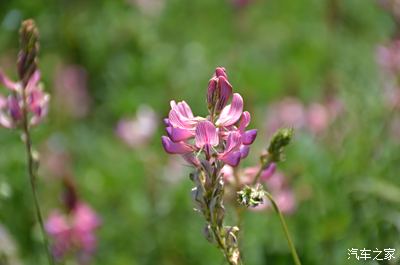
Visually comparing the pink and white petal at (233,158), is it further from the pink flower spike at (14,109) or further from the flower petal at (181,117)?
the pink flower spike at (14,109)

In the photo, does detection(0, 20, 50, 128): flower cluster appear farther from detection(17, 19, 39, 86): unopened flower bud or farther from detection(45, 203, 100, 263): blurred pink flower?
detection(45, 203, 100, 263): blurred pink flower

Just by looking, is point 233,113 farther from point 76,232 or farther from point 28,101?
point 76,232

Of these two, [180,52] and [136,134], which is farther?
[180,52]

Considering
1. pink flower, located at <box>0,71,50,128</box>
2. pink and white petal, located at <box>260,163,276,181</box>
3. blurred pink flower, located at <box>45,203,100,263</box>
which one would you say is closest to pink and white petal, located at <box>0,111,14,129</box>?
pink flower, located at <box>0,71,50,128</box>

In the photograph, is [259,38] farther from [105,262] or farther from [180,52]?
[105,262]

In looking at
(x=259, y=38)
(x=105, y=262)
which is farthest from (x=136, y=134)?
(x=259, y=38)

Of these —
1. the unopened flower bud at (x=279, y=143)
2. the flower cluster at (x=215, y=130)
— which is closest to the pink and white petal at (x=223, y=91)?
the flower cluster at (x=215, y=130)

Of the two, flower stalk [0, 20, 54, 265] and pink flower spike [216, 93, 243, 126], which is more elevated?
flower stalk [0, 20, 54, 265]
